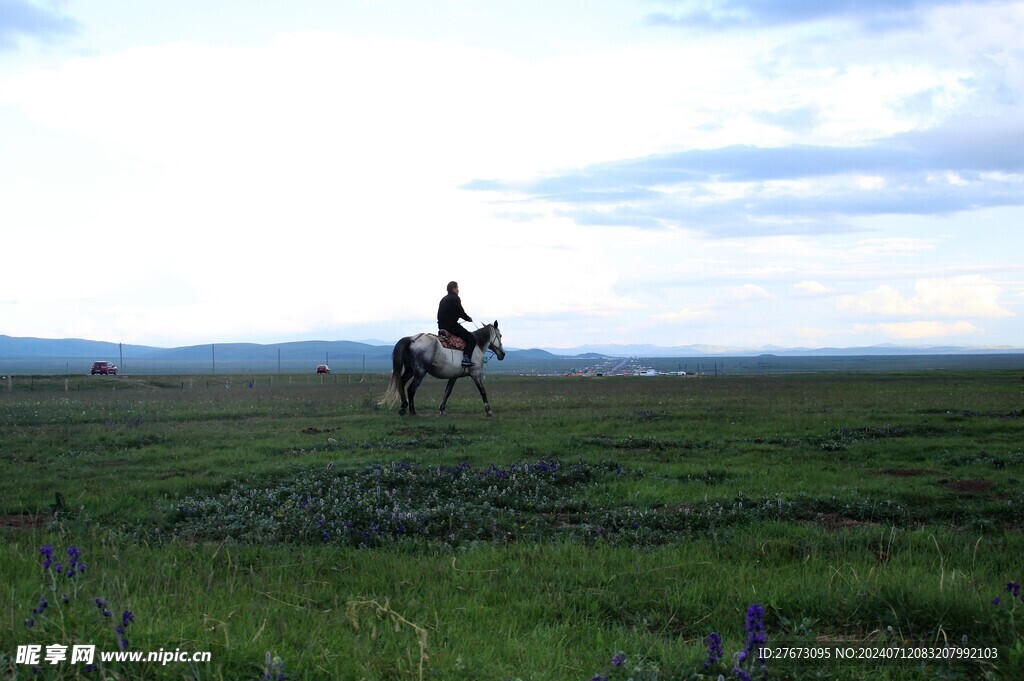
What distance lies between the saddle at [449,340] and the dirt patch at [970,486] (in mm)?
14933

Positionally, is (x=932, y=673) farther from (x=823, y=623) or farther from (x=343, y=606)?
(x=343, y=606)

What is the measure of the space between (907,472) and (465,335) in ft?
46.4

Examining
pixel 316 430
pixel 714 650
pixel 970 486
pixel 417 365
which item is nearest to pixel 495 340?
pixel 417 365

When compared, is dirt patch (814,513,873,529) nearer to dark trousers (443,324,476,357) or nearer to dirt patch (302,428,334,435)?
dirt patch (302,428,334,435)

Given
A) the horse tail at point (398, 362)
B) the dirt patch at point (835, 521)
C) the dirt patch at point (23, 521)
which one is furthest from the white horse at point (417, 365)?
the dirt patch at point (835, 521)

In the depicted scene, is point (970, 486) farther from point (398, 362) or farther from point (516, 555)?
point (398, 362)

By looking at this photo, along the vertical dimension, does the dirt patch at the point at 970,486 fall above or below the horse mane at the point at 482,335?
below

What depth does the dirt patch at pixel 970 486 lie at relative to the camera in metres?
12.0

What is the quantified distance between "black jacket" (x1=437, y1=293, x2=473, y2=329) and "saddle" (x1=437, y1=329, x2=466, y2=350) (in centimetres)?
23

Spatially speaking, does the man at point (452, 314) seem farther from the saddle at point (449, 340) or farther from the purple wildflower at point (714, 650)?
the purple wildflower at point (714, 650)

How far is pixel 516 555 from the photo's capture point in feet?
27.0

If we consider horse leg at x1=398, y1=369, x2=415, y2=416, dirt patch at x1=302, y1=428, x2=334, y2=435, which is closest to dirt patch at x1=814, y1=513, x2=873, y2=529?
dirt patch at x1=302, y1=428, x2=334, y2=435

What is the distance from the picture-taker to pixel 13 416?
26219 millimetres

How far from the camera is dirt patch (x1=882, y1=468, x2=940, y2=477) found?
13616 millimetres
